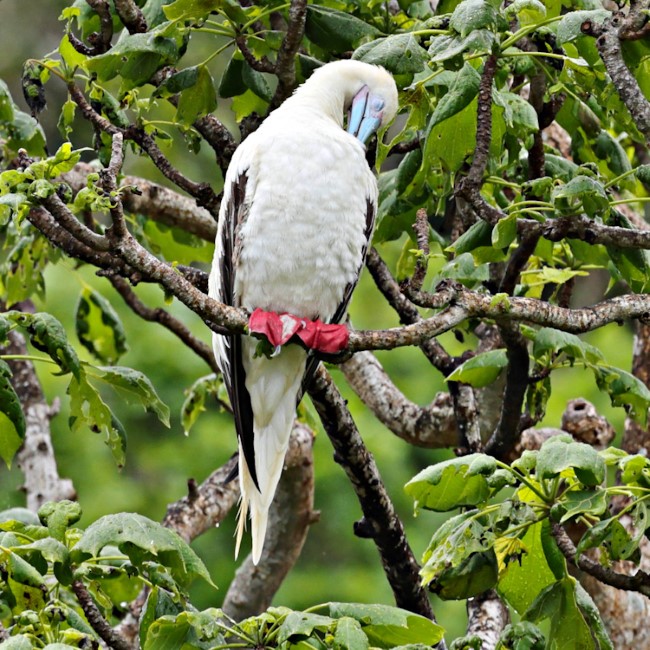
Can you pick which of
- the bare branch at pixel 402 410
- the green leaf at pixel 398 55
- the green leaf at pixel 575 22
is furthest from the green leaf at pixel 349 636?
the bare branch at pixel 402 410

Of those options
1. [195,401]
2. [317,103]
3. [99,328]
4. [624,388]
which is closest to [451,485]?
[624,388]

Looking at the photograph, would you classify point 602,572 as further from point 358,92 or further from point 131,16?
point 131,16

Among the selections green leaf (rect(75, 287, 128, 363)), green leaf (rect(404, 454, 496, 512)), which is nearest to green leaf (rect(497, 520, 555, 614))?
green leaf (rect(404, 454, 496, 512))

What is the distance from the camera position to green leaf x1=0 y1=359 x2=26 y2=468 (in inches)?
145

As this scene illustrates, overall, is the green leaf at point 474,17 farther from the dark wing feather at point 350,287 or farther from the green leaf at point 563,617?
the green leaf at point 563,617

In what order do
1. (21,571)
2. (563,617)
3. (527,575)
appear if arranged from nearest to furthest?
(21,571)
(563,617)
(527,575)

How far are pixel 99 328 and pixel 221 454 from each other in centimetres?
391

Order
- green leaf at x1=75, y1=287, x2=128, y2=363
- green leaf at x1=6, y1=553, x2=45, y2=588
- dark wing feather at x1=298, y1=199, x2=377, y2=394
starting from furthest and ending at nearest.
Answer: green leaf at x1=75, y1=287, x2=128, y2=363
dark wing feather at x1=298, y1=199, x2=377, y2=394
green leaf at x1=6, y1=553, x2=45, y2=588

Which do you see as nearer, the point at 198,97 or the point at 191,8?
the point at 191,8

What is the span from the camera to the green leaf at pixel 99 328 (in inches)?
224

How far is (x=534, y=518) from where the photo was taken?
11.0ft

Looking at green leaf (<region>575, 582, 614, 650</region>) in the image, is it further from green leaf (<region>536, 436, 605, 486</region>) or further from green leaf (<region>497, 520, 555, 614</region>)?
green leaf (<region>536, 436, 605, 486</region>)

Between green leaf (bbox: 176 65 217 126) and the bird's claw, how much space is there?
29.2 inches

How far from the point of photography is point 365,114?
480 centimetres
